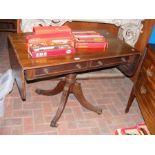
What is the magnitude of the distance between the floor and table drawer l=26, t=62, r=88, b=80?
804mm

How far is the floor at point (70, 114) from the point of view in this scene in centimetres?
233

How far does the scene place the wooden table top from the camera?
1.72m

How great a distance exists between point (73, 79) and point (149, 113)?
91cm

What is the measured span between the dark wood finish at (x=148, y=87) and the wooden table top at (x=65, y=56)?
0.59 ft

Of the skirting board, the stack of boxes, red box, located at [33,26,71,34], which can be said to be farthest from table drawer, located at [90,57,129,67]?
the skirting board

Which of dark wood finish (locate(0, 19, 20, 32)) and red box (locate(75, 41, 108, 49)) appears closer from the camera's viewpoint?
red box (locate(75, 41, 108, 49))

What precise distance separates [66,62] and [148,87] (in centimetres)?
94

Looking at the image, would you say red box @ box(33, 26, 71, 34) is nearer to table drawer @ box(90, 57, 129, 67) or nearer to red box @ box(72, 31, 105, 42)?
red box @ box(72, 31, 105, 42)

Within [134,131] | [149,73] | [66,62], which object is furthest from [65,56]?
[134,131]

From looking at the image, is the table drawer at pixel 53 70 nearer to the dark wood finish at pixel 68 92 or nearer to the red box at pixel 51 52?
the red box at pixel 51 52

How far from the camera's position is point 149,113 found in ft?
6.91

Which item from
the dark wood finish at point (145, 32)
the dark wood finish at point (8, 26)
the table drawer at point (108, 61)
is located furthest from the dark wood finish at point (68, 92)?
the dark wood finish at point (8, 26)
